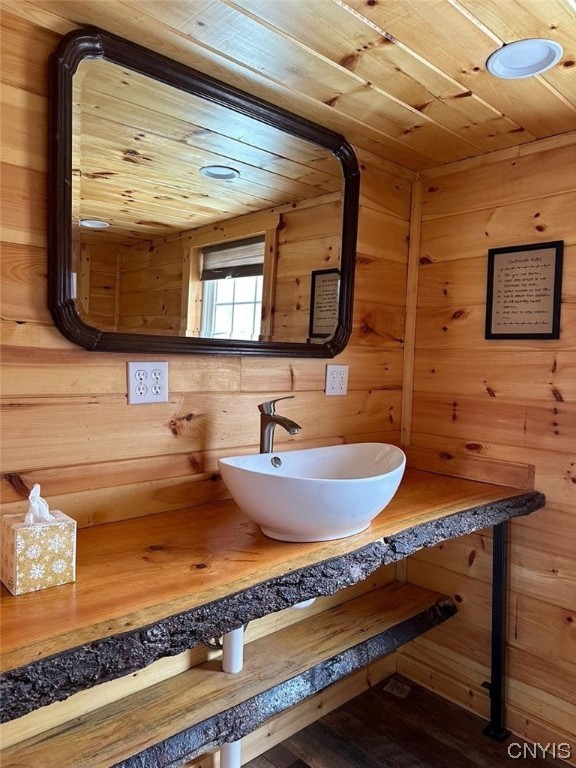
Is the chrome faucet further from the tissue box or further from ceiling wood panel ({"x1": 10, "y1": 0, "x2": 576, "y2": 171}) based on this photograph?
ceiling wood panel ({"x1": 10, "y1": 0, "x2": 576, "y2": 171})

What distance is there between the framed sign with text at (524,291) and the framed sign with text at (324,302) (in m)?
0.56

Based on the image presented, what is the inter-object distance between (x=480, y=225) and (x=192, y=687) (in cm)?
176

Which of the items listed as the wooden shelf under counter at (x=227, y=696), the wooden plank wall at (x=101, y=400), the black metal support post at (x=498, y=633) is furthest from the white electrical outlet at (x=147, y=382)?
the black metal support post at (x=498, y=633)

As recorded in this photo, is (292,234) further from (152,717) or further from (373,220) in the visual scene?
(152,717)

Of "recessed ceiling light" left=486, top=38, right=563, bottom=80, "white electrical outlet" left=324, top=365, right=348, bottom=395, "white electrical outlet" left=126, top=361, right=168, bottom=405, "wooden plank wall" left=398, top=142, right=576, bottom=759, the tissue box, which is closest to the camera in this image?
the tissue box

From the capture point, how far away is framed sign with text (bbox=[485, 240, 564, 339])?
6.02 ft

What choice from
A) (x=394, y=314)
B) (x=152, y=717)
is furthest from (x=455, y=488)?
(x=152, y=717)

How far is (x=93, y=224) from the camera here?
4.43 ft

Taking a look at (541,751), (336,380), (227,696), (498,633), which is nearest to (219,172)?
(336,380)

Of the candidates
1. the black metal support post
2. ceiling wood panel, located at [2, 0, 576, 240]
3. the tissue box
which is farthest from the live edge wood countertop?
ceiling wood panel, located at [2, 0, 576, 240]

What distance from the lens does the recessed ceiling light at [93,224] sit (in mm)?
1327

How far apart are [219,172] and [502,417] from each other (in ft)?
4.11

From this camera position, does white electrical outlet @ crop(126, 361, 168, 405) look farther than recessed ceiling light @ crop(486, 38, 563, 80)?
Yes

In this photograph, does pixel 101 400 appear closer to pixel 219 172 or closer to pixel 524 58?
pixel 219 172
